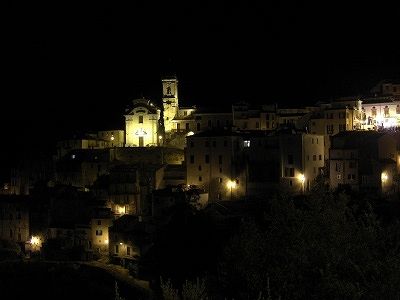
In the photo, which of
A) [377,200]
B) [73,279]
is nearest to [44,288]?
[73,279]

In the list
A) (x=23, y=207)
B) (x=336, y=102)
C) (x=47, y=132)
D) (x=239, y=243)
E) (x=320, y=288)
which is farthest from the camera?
(x=47, y=132)

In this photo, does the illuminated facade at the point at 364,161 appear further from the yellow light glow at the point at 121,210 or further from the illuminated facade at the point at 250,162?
the yellow light glow at the point at 121,210

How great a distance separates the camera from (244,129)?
173 feet

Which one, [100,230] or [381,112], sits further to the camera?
[381,112]

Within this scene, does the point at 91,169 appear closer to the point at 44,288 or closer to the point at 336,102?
the point at 44,288

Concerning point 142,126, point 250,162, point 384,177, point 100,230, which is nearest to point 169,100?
point 142,126

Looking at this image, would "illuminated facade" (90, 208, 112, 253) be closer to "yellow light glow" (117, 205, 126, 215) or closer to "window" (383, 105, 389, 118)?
"yellow light glow" (117, 205, 126, 215)

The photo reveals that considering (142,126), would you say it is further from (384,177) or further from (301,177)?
(384,177)

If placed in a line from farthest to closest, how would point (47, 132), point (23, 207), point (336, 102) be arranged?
point (47, 132), point (336, 102), point (23, 207)

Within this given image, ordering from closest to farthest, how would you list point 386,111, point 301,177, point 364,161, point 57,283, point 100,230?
point 57,283 < point 364,161 < point 100,230 < point 301,177 < point 386,111

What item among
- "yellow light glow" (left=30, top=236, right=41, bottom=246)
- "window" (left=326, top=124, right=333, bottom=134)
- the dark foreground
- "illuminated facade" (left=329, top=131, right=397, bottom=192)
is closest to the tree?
the dark foreground

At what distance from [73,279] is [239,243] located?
26.7m

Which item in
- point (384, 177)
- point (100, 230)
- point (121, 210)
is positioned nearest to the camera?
point (384, 177)

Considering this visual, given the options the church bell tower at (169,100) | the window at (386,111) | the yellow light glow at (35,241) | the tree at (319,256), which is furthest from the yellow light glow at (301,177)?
the tree at (319,256)
